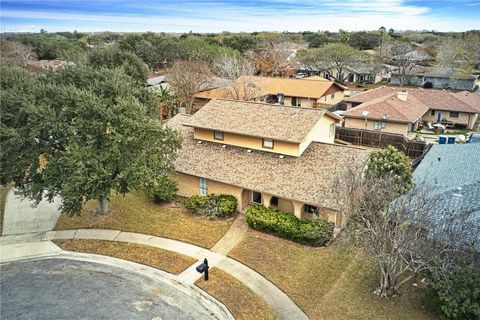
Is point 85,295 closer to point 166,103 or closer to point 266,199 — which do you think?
point 266,199

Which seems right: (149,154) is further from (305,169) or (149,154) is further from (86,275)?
(305,169)

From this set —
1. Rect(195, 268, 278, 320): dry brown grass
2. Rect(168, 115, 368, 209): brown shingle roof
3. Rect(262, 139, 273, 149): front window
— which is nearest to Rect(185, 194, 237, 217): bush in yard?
Rect(168, 115, 368, 209): brown shingle roof

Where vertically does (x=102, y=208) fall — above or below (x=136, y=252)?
above

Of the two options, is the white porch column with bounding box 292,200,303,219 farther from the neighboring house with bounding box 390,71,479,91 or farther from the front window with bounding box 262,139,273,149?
the neighboring house with bounding box 390,71,479,91

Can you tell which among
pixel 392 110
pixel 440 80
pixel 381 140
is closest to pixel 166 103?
pixel 381 140

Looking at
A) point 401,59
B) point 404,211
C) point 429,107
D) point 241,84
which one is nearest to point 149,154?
point 404,211

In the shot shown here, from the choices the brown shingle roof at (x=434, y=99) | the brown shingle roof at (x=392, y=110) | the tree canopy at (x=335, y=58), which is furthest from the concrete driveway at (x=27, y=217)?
the tree canopy at (x=335, y=58)

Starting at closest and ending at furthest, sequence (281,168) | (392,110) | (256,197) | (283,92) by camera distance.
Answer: (281,168)
(256,197)
(392,110)
(283,92)
